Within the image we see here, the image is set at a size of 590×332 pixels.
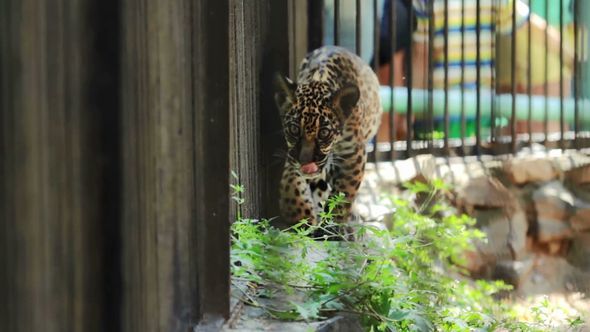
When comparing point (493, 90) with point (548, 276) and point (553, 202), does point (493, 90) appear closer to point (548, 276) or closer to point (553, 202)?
point (553, 202)

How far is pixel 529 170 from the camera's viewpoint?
4145mm

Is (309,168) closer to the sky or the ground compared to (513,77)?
closer to the ground

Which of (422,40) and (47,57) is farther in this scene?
(422,40)

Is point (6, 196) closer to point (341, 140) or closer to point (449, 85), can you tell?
point (341, 140)

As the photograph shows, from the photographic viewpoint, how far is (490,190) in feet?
13.9

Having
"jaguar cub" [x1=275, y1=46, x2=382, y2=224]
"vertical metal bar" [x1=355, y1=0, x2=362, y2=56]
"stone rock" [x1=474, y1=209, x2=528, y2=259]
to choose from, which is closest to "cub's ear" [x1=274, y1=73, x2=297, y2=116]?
"jaguar cub" [x1=275, y1=46, x2=382, y2=224]

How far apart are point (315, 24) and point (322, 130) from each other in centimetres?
48

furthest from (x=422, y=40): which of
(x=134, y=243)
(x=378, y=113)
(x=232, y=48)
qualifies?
(x=134, y=243)

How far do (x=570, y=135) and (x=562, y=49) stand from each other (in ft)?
1.67

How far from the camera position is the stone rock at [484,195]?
13.5ft

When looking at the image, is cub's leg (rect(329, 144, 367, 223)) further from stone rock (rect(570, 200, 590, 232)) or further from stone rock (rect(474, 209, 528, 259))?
stone rock (rect(570, 200, 590, 232))

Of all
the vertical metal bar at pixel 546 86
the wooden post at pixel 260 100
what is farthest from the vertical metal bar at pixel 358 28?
the vertical metal bar at pixel 546 86

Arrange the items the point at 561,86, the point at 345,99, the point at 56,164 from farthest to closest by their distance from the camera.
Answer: the point at 561,86
the point at 345,99
the point at 56,164

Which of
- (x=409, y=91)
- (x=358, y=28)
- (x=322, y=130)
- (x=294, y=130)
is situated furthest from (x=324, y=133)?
(x=409, y=91)
